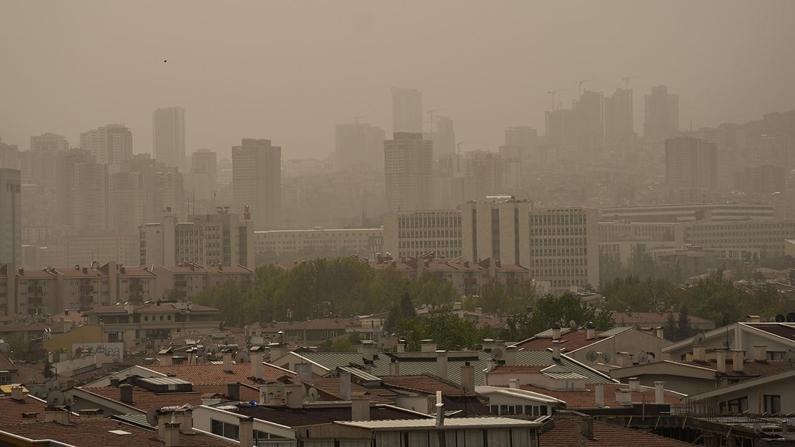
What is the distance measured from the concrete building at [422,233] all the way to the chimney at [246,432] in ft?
446

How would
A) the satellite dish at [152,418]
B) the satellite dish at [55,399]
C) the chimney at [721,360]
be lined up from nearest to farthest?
the satellite dish at [152,418]
the satellite dish at [55,399]
the chimney at [721,360]

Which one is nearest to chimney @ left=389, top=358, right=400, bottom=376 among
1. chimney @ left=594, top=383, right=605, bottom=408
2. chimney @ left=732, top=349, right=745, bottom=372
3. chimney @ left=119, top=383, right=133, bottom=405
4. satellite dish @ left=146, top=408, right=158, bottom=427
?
chimney @ left=732, top=349, right=745, bottom=372

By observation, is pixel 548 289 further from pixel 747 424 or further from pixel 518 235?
pixel 747 424

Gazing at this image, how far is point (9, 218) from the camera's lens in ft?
561

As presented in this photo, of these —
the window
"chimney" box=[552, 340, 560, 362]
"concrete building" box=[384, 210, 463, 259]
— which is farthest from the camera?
"concrete building" box=[384, 210, 463, 259]

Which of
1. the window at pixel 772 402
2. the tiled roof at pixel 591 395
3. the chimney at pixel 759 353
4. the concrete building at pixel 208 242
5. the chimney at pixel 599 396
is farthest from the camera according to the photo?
the concrete building at pixel 208 242

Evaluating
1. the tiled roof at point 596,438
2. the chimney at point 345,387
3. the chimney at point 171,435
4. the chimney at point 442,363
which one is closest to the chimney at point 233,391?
the chimney at point 345,387

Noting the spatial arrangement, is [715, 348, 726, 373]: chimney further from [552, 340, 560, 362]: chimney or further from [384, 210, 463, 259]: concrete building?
[384, 210, 463, 259]: concrete building

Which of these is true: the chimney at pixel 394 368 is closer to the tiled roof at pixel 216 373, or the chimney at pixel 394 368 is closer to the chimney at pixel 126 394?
the tiled roof at pixel 216 373

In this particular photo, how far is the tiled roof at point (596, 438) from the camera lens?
19.0 m

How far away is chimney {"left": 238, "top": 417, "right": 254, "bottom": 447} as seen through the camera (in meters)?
19.0

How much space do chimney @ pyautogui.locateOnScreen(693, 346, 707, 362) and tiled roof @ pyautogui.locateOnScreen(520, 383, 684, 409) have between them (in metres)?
4.20

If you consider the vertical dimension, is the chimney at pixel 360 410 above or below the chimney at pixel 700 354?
above

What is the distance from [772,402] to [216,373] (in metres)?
9.60
